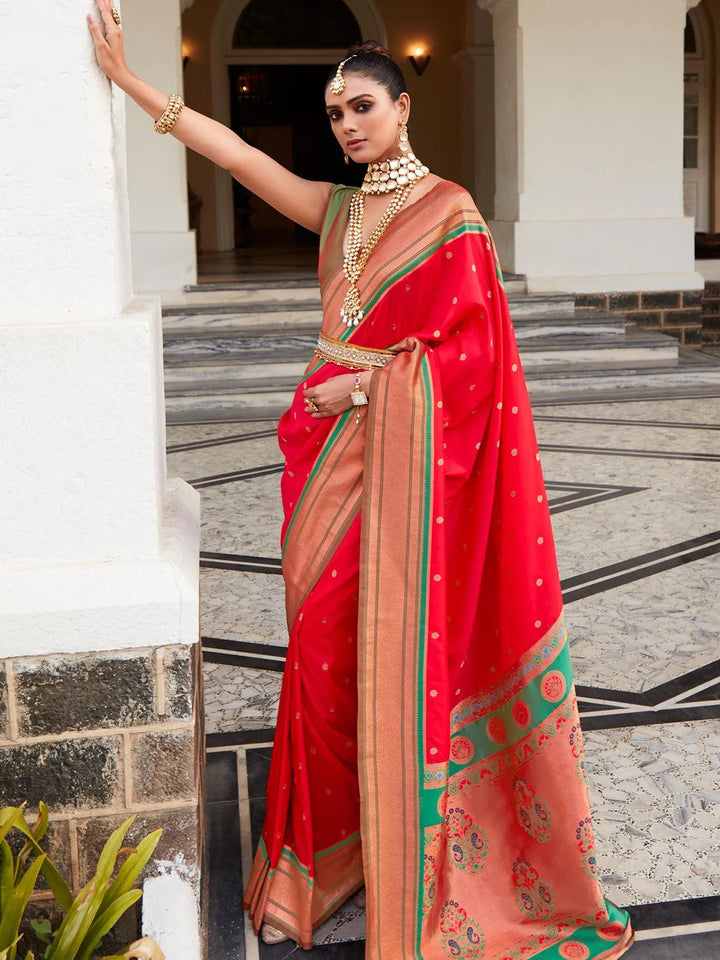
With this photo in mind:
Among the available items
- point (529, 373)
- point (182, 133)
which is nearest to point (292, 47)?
point (529, 373)

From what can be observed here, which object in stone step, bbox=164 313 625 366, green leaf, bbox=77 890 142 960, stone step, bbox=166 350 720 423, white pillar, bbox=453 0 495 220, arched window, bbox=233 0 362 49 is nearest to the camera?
green leaf, bbox=77 890 142 960

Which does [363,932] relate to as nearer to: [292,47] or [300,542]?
[300,542]

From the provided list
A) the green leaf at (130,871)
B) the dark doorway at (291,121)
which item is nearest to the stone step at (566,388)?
the green leaf at (130,871)

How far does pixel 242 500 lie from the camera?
4301 mm

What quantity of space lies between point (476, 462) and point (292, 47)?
11837mm

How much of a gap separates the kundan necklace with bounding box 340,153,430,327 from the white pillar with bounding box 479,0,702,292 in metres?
6.08

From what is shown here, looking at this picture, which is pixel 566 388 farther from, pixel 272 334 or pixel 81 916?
pixel 81 916

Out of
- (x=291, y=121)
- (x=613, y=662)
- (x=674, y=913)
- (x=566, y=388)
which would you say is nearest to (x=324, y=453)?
(x=674, y=913)

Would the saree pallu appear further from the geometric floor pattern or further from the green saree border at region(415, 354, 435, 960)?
the geometric floor pattern

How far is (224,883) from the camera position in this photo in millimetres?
1888

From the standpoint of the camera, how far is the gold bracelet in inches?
64.7

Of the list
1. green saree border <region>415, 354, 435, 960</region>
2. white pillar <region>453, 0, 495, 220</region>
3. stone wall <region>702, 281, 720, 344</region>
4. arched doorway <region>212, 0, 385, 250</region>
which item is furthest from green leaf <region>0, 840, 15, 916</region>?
Result: arched doorway <region>212, 0, 385, 250</region>

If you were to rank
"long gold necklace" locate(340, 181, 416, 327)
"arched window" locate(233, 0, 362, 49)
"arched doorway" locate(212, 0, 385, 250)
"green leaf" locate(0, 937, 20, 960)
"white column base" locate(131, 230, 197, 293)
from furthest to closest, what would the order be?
"arched window" locate(233, 0, 362, 49), "arched doorway" locate(212, 0, 385, 250), "white column base" locate(131, 230, 197, 293), "long gold necklace" locate(340, 181, 416, 327), "green leaf" locate(0, 937, 20, 960)

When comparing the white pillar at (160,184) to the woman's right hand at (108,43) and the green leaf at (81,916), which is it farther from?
the green leaf at (81,916)
